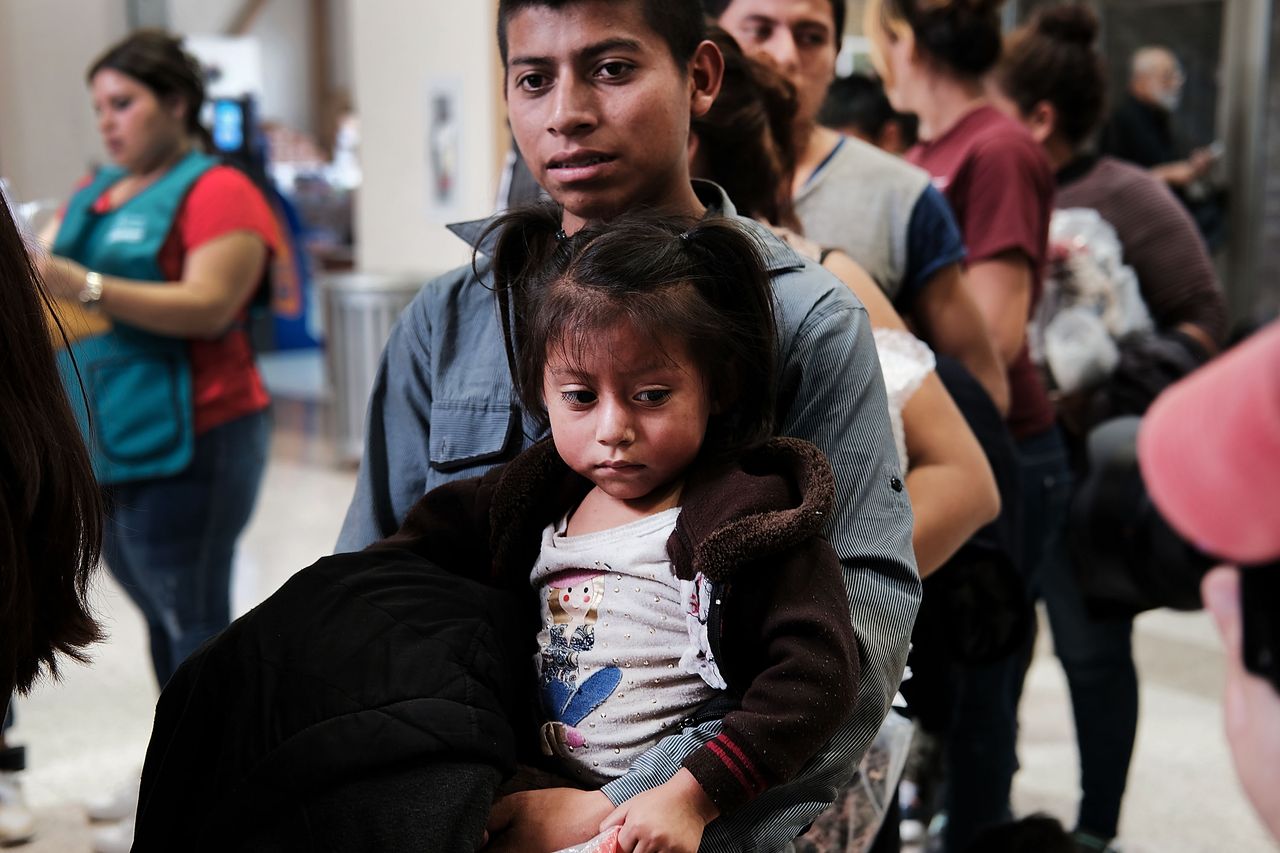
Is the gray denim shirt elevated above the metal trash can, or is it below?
above

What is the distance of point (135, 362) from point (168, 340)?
0.09 metres

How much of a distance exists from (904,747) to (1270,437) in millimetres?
1414

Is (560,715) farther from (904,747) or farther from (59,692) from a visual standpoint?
(59,692)

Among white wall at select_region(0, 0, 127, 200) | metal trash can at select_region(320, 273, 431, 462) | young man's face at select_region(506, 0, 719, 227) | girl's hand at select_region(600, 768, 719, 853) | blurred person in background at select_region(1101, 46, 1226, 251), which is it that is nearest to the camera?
girl's hand at select_region(600, 768, 719, 853)

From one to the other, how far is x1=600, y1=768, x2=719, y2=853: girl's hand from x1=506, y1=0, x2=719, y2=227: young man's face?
2.21 feet

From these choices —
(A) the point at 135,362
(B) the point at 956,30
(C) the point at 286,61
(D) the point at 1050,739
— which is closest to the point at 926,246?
(B) the point at 956,30

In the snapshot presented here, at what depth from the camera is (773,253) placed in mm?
1594

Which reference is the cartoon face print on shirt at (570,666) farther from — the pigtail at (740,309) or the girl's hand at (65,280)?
the girl's hand at (65,280)

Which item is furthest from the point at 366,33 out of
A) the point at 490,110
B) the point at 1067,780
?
the point at 1067,780

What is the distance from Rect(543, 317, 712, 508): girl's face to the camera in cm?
136

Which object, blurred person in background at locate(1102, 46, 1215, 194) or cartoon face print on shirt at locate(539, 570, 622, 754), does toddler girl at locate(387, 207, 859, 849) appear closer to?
cartoon face print on shirt at locate(539, 570, 622, 754)

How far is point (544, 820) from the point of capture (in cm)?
133

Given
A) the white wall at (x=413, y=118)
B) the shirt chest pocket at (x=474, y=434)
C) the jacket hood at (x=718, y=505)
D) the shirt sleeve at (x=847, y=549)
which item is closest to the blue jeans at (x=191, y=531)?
the shirt chest pocket at (x=474, y=434)

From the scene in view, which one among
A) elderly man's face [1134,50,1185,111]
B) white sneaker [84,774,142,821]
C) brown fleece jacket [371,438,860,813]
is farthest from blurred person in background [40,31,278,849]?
elderly man's face [1134,50,1185,111]
